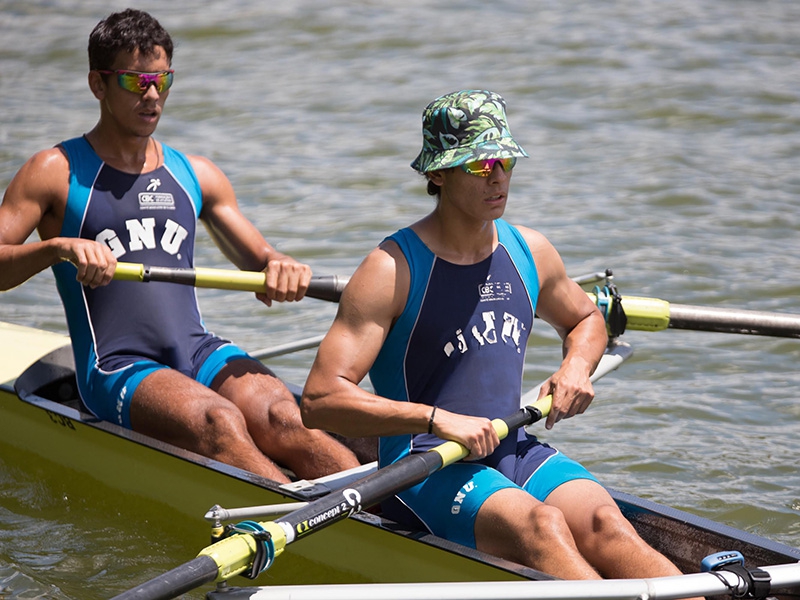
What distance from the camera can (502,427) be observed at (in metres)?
3.49

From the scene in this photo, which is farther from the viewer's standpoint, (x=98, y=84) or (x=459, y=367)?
(x=98, y=84)

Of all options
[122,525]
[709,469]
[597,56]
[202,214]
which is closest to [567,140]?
[597,56]

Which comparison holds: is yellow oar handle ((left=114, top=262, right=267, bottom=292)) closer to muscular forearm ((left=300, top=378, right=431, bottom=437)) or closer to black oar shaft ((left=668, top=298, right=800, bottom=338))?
muscular forearm ((left=300, top=378, right=431, bottom=437))

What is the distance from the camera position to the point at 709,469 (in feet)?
18.6

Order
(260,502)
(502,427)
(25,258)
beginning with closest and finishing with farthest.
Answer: (502,427) < (260,502) < (25,258)

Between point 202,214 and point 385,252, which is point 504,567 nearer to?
point 385,252

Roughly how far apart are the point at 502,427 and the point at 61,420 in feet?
7.38

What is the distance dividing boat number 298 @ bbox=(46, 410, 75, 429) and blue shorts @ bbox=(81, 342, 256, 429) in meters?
0.10

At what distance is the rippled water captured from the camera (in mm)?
5375

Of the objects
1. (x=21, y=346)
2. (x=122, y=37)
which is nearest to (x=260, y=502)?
(x=122, y=37)

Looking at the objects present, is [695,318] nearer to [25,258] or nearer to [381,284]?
[381,284]

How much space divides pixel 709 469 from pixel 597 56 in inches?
321

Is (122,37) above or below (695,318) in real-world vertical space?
above

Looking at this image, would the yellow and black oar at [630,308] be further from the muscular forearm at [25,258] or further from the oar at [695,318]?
the muscular forearm at [25,258]
